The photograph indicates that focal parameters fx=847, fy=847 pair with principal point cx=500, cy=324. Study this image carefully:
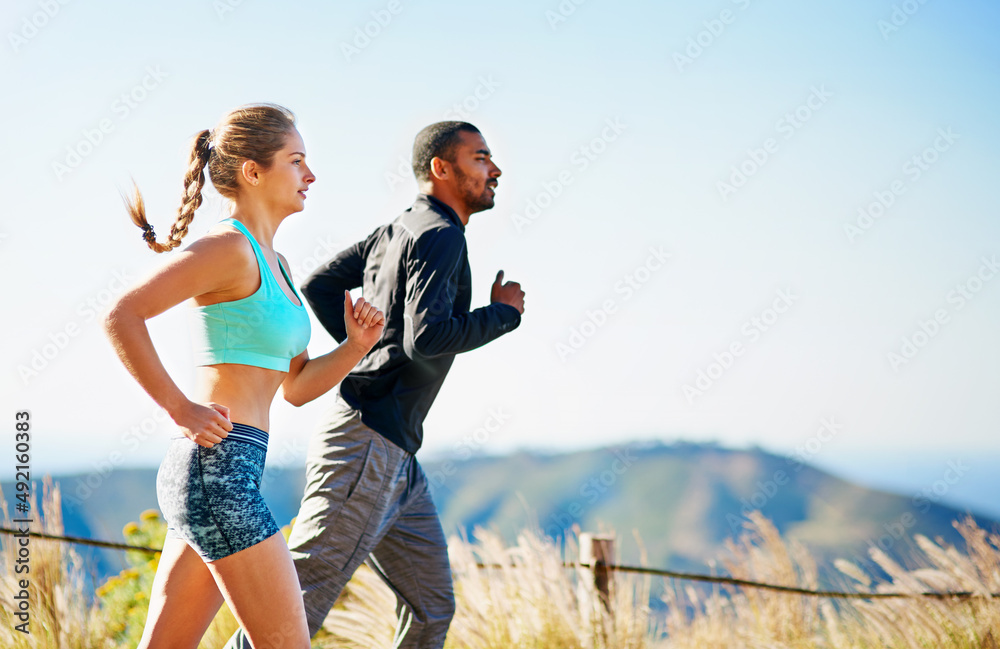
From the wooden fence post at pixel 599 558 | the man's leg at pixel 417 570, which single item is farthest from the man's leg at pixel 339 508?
the wooden fence post at pixel 599 558

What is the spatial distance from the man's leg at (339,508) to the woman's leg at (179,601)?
0.64 meters

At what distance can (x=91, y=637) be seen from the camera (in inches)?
162

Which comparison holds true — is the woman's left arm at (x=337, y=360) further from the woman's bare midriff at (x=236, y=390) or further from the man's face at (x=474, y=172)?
the man's face at (x=474, y=172)

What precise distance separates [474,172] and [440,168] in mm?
134

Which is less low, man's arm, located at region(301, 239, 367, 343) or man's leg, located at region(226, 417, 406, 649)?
man's arm, located at region(301, 239, 367, 343)

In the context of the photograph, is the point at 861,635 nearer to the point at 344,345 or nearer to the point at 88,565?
the point at 344,345

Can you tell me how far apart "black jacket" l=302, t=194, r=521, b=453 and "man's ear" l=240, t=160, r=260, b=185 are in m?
0.74

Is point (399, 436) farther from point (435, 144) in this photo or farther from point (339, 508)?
point (435, 144)

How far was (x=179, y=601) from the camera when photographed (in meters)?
1.91

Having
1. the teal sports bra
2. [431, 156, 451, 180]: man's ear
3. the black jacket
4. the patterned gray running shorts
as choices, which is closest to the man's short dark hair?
[431, 156, 451, 180]: man's ear

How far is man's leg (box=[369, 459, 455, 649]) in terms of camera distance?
290cm

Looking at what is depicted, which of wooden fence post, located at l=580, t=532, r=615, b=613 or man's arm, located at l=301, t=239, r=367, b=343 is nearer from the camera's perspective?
man's arm, located at l=301, t=239, r=367, b=343

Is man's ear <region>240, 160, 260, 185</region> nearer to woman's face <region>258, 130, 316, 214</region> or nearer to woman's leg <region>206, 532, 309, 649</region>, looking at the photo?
woman's face <region>258, 130, 316, 214</region>

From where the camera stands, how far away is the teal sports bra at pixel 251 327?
1.95 metres
